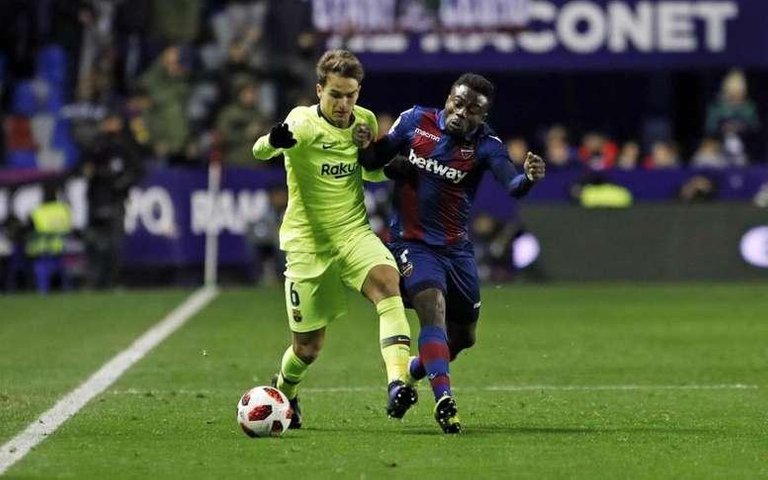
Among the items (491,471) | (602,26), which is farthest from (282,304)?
(491,471)

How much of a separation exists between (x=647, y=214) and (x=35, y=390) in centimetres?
1158

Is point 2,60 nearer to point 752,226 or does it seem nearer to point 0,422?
point 752,226

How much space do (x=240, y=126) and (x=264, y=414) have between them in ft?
48.7

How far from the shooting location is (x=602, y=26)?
2570 cm

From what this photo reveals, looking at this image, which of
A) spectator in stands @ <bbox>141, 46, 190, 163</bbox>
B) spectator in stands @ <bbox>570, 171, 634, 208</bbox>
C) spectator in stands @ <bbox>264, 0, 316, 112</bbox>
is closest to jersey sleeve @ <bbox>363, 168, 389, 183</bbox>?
spectator in stands @ <bbox>570, 171, 634, 208</bbox>

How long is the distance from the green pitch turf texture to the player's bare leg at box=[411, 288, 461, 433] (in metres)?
0.14

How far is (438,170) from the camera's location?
10.6 m

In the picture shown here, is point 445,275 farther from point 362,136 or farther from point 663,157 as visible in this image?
point 663,157

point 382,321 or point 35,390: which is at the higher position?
point 382,321

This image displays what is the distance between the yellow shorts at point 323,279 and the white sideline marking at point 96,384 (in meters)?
1.41

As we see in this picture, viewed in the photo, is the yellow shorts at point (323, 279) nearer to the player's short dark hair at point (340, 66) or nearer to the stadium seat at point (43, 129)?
the player's short dark hair at point (340, 66)

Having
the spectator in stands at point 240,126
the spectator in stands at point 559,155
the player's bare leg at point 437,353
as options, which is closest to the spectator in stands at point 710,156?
the spectator in stands at point 559,155

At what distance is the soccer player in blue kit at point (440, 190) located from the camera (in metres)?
10.4

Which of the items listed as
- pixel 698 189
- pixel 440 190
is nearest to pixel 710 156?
pixel 698 189
